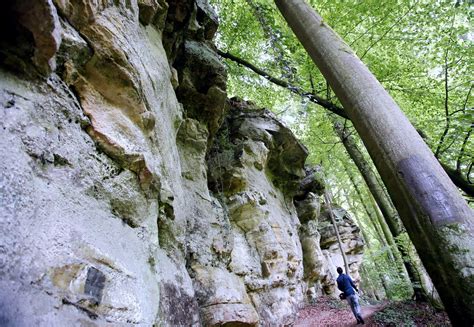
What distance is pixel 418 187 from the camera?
2.93 meters

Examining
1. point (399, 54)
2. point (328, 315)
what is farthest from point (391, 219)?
point (399, 54)

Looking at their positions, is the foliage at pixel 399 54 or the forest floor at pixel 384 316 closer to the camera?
the foliage at pixel 399 54

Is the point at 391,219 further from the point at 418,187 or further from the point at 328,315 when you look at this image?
the point at 418,187

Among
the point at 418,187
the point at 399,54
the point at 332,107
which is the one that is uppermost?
the point at 399,54

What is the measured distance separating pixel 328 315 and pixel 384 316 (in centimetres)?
277

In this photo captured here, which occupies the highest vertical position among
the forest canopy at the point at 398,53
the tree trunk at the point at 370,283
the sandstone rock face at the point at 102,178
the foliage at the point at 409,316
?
the forest canopy at the point at 398,53

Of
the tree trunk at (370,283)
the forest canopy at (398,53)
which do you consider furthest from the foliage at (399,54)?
the tree trunk at (370,283)

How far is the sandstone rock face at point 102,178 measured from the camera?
170 cm

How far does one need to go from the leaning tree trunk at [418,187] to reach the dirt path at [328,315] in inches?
248

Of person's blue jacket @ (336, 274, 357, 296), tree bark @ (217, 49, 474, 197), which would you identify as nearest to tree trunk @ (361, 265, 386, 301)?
person's blue jacket @ (336, 274, 357, 296)

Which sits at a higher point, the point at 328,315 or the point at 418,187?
the point at 418,187

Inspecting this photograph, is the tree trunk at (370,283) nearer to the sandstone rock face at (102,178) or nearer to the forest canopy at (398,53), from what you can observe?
the forest canopy at (398,53)

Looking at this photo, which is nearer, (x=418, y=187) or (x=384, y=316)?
(x=418, y=187)

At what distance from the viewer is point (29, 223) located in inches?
65.6
